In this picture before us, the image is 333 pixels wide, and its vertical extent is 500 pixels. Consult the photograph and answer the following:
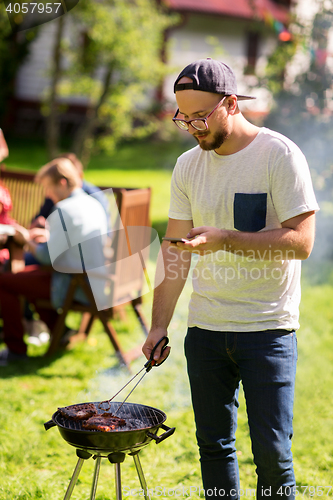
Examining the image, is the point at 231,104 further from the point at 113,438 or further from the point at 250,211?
the point at 113,438

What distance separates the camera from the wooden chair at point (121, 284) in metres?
4.57

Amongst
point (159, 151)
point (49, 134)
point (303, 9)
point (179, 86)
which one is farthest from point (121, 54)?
point (179, 86)

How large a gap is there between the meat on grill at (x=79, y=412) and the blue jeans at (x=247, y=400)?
416 mm

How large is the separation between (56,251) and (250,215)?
2735mm

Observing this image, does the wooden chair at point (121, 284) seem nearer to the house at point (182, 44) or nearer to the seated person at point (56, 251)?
the seated person at point (56, 251)

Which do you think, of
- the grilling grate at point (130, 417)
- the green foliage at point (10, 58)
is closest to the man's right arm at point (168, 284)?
the grilling grate at point (130, 417)

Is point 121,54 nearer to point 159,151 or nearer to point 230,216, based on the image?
point 159,151

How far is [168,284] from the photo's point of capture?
2322mm

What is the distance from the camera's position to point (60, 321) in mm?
4664

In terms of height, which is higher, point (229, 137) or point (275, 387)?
point (229, 137)

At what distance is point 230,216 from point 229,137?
0.29 meters

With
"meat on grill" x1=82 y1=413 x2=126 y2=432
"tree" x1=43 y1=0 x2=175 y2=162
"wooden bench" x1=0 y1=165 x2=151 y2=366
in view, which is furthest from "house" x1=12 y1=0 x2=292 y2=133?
"meat on grill" x1=82 y1=413 x2=126 y2=432

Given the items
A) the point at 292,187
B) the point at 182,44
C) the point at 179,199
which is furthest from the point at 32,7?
the point at 182,44

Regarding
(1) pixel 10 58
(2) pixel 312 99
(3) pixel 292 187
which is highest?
(1) pixel 10 58
